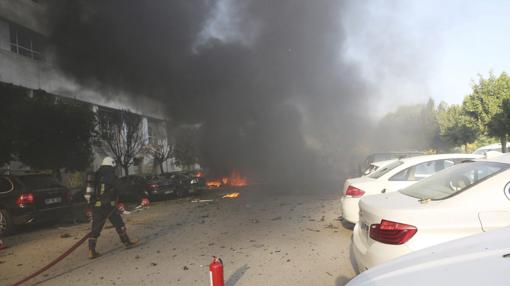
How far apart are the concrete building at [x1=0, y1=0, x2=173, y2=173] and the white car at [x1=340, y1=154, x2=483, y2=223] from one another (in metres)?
14.3

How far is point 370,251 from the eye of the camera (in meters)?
3.19

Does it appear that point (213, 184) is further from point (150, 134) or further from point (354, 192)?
point (354, 192)

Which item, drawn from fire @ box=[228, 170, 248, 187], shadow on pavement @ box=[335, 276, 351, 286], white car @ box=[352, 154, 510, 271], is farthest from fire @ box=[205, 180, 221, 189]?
white car @ box=[352, 154, 510, 271]

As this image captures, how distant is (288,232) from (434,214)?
162 inches

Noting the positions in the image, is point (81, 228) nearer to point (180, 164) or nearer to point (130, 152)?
point (130, 152)

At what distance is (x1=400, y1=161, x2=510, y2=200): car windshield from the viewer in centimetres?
336

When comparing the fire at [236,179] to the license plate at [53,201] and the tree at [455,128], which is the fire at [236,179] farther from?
the tree at [455,128]

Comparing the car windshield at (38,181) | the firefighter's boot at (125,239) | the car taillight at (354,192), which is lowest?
the firefighter's boot at (125,239)

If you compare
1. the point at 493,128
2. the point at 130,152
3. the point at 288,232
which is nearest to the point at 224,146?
the point at 130,152

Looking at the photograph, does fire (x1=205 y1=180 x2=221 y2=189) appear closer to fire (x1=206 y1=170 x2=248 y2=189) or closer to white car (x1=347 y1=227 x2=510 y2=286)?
fire (x1=206 y1=170 x2=248 y2=189)

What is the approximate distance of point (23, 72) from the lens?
1798cm

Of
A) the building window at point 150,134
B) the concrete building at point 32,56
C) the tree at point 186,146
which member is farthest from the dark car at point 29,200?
the building window at point 150,134

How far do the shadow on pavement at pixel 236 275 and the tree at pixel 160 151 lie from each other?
2024cm

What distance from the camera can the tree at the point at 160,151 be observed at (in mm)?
24962
